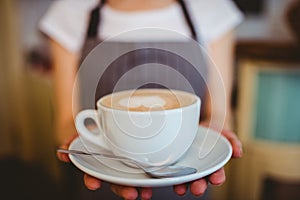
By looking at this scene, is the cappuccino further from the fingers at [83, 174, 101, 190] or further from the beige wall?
the beige wall

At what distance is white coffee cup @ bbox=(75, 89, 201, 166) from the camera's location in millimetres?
181

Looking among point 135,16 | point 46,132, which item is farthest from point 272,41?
point 46,132

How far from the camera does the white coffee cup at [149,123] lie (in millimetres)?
181

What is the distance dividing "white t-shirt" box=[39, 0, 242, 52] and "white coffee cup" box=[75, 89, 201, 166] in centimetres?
21

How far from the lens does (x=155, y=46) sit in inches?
9.6

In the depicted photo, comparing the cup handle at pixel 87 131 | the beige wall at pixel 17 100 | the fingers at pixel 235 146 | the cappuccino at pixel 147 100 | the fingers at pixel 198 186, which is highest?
the cappuccino at pixel 147 100

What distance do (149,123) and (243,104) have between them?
50 centimetres

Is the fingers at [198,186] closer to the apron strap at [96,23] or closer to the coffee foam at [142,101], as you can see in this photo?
the coffee foam at [142,101]

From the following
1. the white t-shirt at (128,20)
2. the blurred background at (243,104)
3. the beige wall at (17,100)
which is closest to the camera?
the white t-shirt at (128,20)

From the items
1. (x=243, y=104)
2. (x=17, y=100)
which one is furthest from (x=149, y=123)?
(x=17, y=100)

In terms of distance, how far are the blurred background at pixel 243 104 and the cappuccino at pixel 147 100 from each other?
8.2 inches

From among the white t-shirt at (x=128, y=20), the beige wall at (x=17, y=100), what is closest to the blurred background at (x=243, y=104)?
the beige wall at (x=17, y=100)

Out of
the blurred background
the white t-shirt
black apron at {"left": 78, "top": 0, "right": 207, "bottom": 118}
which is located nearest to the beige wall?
the blurred background

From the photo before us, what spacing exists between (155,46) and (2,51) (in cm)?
96
